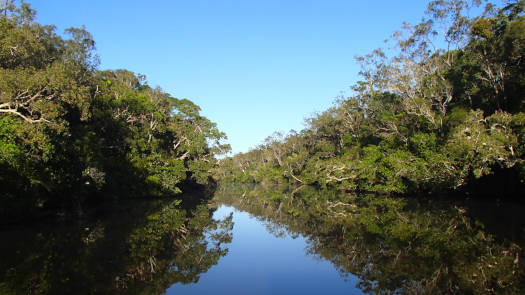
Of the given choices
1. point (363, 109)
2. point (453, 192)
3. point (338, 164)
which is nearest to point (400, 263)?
point (453, 192)

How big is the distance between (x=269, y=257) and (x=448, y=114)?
2233cm

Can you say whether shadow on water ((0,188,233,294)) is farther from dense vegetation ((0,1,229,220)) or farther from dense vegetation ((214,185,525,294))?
dense vegetation ((214,185,525,294))

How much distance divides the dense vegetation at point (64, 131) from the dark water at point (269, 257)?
231cm

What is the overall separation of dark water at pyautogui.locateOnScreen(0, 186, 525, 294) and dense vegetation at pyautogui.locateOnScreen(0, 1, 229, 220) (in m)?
2.31

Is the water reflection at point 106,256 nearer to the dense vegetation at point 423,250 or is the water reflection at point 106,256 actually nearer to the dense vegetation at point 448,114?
the dense vegetation at point 423,250

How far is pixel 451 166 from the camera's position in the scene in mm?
20500

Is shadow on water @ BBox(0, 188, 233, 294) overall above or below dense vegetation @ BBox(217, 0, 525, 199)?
below

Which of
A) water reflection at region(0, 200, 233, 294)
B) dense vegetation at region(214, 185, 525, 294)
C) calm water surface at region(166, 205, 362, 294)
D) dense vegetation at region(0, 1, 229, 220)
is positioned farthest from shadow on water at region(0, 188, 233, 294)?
dense vegetation at region(214, 185, 525, 294)

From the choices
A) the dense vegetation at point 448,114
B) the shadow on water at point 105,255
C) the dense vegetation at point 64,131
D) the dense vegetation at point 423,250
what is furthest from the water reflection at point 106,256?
the dense vegetation at point 448,114

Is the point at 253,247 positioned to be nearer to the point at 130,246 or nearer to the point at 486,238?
the point at 130,246

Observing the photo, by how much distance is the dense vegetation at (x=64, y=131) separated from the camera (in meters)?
12.3

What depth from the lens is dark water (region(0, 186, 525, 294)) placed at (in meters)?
6.46

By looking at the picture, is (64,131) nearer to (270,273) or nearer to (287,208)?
(270,273)

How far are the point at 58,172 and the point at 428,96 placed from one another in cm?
2688
